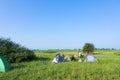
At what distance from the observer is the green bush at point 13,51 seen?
24.0m

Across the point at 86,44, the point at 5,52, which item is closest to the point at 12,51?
the point at 5,52

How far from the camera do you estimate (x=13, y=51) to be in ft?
81.7

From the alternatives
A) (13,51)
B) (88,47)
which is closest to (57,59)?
(13,51)

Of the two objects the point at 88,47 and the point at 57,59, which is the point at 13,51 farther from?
the point at 88,47

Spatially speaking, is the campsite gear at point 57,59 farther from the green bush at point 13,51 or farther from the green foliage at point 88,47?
the green foliage at point 88,47

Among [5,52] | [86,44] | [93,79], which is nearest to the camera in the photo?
[93,79]

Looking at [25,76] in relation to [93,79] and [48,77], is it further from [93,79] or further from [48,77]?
[93,79]

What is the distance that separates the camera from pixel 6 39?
25.6 metres

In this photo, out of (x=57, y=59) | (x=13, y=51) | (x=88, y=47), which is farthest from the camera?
(x=88, y=47)

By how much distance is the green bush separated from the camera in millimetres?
23984

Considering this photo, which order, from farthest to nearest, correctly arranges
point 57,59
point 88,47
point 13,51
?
point 88,47, point 13,51, point 57,59

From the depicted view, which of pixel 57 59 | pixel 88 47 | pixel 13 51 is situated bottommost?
pixel 57 59

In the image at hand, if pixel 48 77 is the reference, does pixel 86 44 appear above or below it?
above

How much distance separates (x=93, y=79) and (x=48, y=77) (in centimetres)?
263
